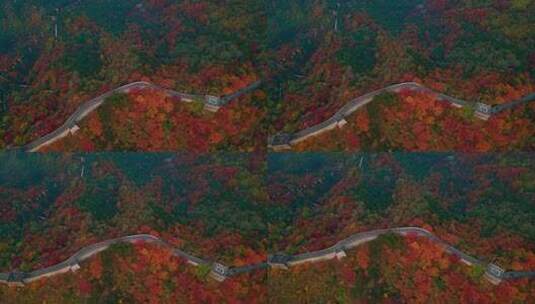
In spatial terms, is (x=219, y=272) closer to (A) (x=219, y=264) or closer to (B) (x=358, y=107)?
(A) (x=219, y=264)

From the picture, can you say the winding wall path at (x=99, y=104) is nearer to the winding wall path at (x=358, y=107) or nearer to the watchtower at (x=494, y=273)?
the winding wall path at (x=358, y=107)

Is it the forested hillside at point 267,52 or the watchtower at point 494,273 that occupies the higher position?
the forested hillside at point 267,52

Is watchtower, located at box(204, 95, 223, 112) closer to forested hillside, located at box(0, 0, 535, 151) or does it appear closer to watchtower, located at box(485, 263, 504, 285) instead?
forested hillside, located at box(0, 0, 535, 151)

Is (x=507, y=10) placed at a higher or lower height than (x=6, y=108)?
higher

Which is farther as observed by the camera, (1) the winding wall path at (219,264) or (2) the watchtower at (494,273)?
(1) the winding wall path at (219,264)

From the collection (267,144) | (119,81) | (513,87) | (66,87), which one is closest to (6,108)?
(66,87)

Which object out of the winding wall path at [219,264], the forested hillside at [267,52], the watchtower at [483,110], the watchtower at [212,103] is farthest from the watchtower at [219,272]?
the watchtower at [483,110]

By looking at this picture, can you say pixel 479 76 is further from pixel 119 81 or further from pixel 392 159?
pixel 119 81
